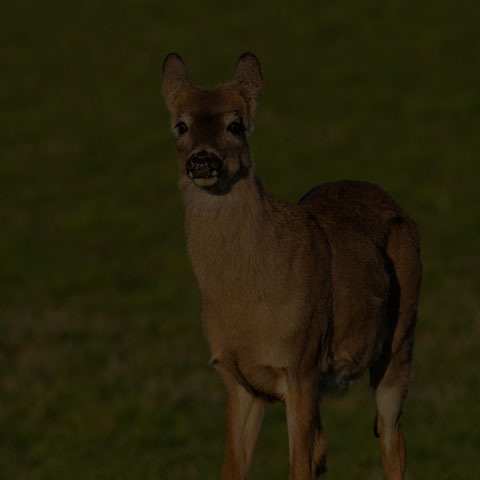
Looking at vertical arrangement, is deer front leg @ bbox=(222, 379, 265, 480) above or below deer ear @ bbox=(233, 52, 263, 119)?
below

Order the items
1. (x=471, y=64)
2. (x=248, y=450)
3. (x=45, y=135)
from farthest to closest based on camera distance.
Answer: (x=471, y=64) < (x=45, y=135) < (x=248, y=450)

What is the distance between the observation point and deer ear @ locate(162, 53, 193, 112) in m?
9.54

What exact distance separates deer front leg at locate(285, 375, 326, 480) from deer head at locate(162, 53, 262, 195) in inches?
51.9

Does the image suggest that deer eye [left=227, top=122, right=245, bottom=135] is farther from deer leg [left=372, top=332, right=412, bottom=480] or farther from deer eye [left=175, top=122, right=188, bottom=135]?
deer leg [left=372, top=332, right=412, bottom=480]

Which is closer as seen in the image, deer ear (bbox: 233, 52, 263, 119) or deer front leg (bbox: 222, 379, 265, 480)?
deer ear (bbox: 233, 52, 263, 119)

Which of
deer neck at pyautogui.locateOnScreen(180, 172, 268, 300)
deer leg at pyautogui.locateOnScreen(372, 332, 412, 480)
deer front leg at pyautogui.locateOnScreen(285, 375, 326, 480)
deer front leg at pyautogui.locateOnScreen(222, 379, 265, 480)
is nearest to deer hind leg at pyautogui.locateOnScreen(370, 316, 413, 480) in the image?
deer leg at pyautogui.locateOnScreen(372, 332, 412, 480)

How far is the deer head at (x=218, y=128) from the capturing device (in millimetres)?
8495

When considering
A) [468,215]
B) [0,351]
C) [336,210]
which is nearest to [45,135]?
[468,215]

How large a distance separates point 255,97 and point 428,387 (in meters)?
11.2

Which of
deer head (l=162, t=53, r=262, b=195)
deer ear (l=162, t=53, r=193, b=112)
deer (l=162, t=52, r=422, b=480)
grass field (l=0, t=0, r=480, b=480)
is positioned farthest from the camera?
grass field (l=0, t=0, r=480, b=480)

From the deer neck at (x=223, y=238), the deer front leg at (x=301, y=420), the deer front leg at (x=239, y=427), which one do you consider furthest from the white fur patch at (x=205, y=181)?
the deer front leg at (x=239, y=427)

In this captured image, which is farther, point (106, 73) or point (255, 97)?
point (106, 73)

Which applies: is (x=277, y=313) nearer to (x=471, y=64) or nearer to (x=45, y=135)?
(x=45, y=135)

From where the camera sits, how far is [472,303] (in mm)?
24234
